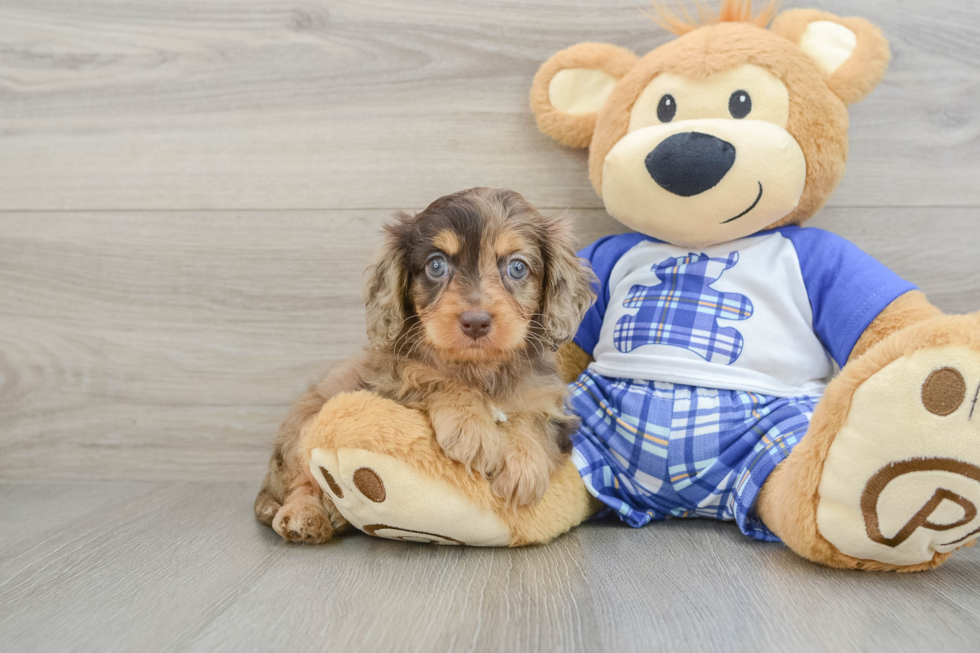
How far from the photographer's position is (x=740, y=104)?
4.77ft

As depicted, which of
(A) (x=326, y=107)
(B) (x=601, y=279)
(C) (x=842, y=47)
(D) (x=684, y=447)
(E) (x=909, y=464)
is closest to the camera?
(E) (x=909, y=464)

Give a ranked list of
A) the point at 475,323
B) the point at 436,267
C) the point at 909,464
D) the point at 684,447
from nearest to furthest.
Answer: the point at 909,464, the point at 475,323, the point at 436,267, the point at 684,447

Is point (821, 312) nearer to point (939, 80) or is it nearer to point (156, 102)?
point (939, 80)

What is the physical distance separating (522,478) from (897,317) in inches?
31.8

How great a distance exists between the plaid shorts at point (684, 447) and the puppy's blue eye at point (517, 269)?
380 mm

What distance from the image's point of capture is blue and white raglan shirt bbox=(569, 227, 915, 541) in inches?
54.8

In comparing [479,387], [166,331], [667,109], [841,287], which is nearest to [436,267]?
[479,387]

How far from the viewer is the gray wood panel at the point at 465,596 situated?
3.14 ft

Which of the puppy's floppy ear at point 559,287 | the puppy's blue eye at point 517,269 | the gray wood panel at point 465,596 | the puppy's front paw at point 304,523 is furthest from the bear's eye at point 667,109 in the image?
the puppy's front paw at point 304,523

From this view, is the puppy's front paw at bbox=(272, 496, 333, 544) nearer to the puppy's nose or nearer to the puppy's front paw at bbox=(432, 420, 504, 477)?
the puppy's front paw at bbox=(432, 420, 504, 477)

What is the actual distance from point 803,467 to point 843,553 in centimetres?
16

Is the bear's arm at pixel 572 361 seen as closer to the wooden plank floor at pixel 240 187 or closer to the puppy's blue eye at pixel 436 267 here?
the wooden plank floor at pixel 240 187

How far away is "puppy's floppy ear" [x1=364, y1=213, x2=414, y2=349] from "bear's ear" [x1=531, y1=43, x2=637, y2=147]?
22.1 inches

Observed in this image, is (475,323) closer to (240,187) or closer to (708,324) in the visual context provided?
(708,324)
